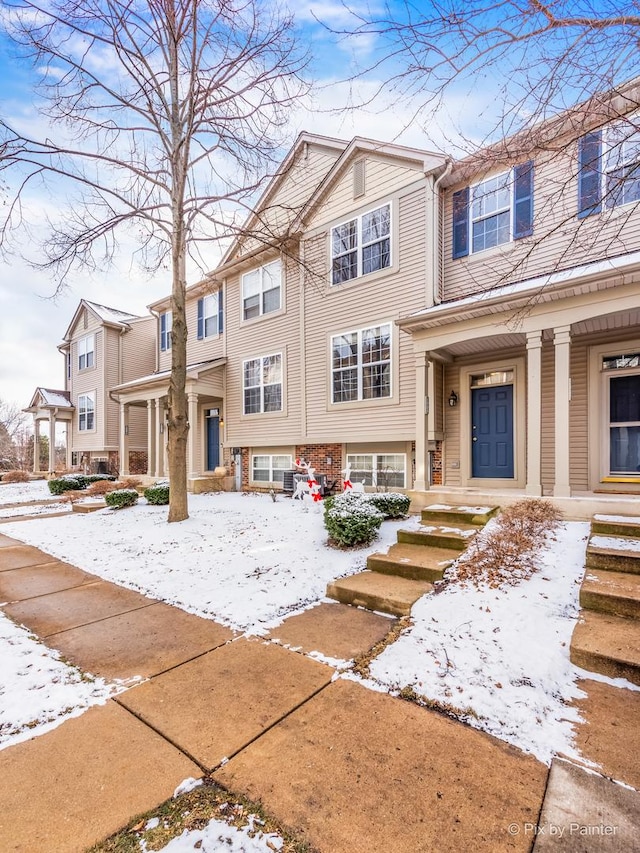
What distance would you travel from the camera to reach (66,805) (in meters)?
1.75

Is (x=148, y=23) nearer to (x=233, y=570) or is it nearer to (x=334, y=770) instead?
(x=233, y=570)

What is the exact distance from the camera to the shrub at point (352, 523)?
5.34 m

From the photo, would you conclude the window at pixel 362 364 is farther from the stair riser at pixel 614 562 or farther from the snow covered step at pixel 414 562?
the stair riser at pixel 614 562

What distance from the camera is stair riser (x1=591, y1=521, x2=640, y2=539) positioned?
14.7 ft

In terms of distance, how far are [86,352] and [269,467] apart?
43.2ft

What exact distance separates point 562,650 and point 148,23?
11.2 meters

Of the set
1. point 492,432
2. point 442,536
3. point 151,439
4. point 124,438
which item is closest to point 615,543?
point 442,536

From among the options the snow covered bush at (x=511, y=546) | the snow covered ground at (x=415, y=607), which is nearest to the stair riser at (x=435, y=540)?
the snow covered bush at (x=511, y=546)

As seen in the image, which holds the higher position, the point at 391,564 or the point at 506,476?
the point at 506,476

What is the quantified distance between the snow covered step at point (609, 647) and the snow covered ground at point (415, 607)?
0.10 m

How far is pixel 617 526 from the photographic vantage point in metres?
4.57

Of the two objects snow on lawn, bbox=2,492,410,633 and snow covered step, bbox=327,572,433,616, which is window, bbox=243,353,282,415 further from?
snow covered step, bbox=327,572,433,616

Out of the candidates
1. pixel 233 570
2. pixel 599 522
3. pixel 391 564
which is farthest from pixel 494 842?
pixel 599 522

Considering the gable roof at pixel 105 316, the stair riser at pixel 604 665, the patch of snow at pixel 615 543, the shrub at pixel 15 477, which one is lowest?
the shrub at pixel 15 477
